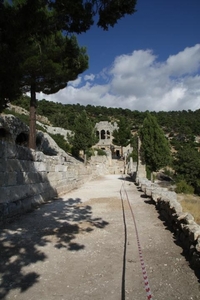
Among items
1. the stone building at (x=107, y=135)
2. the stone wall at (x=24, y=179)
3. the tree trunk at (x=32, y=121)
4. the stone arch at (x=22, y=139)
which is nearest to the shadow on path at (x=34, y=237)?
the stone wall at (x=24, y=179)

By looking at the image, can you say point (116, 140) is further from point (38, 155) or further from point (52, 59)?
point (38, 155)

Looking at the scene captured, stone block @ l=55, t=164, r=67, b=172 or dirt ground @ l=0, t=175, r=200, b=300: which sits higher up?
stone block @ l=55, t=164, r=67, b=172

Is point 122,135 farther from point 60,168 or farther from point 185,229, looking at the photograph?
point 185,229

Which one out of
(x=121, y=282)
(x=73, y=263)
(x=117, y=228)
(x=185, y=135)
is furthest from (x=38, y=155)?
(x=185, y=135)

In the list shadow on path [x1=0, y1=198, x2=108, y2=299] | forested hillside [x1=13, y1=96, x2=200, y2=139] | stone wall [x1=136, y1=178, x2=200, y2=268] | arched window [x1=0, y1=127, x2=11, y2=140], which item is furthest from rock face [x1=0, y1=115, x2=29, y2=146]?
forested hillside [x1=13, y1=96, x2=200, y2=139]

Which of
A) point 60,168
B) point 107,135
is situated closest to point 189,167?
point 60,168

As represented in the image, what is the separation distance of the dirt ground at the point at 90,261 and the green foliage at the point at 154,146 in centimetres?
1968

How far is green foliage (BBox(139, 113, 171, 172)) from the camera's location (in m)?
26.0

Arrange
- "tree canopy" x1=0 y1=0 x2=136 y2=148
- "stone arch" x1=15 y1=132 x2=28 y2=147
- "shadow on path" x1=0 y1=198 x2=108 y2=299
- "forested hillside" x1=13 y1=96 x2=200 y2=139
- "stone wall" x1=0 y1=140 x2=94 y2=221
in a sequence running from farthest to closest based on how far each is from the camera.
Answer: "forested hillside" x1=13 y1=96 x2=200 y2=139 < "stone arch" x1=15 y1=132 x2=28 y2=147 < "stone wall" x1=0 y1=140 x2=94 y2=221 < "tree canopy" x1=0 y1=0 x2=136 y2=148 < "shadow on path" x1=0 y1=198 x2=108 y2=299

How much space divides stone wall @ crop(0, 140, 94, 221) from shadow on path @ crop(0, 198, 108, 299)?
1.53ft

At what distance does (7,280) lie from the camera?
334cm

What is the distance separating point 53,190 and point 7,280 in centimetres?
809

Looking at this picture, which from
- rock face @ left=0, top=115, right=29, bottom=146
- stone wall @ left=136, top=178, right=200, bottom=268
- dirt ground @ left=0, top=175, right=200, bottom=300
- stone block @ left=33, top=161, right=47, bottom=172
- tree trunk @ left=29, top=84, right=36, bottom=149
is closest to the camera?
dirt ground @ left=0, top=175, right=200, bottom=300

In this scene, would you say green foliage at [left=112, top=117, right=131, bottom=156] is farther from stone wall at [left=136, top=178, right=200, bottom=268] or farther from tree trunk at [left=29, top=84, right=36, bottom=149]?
stone wall at [left=136, top=178, right=200, bottom=268]
